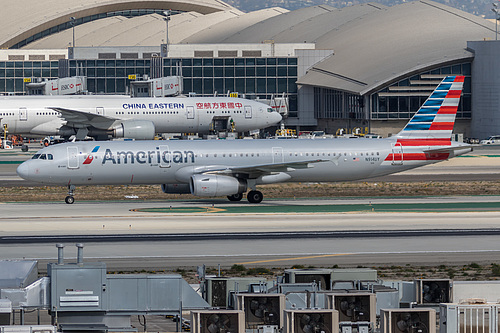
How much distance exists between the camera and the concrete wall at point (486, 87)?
114 meters

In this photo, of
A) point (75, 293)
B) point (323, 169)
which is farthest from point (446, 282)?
point (323, 169)

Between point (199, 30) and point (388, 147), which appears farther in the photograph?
point (199, 30)

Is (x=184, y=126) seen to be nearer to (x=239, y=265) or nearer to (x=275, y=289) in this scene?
(x=239, y=265)

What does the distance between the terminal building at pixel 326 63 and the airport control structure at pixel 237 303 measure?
93.6 metres

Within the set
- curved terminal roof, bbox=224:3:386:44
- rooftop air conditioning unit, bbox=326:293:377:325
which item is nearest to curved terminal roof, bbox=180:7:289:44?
curved terminal roof, bbox=224:3:386:44

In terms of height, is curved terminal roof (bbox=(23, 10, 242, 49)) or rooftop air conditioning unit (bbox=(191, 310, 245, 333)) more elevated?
curved terminal roof (bbox=(23, 10, 242, 49))

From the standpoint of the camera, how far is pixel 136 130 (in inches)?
3546

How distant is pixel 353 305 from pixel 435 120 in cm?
3816

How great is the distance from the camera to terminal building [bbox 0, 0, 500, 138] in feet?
377

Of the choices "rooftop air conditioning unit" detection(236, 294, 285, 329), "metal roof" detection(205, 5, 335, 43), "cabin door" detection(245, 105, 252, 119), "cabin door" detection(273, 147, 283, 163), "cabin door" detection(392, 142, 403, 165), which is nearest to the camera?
"rooftop air conditioning unit" detection(236, 294, 285, 329)

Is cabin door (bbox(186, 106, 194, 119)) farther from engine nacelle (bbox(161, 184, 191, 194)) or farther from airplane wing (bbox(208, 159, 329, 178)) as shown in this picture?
airplane wing (bbox(208, 159, 329, 178))

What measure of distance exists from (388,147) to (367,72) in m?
63.1

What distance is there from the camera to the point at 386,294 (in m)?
20.2

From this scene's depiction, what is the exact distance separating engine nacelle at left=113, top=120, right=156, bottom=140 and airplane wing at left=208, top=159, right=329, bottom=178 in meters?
38.4
